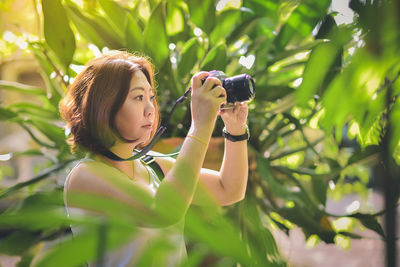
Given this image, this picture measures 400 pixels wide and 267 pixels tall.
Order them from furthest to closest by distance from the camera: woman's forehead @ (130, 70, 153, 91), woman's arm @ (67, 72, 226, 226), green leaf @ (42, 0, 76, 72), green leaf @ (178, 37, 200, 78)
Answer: green leaf @ (178, 37, 200, 78), green leaf @ (42, 0, 76, 72), woman's forehead @ (130, 70, 153, 91), woman's arm @ (67, 72, 226, 226)

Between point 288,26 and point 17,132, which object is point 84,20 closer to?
point 288,26

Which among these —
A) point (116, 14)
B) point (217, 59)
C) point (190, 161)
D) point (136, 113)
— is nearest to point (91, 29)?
point (116, 14)

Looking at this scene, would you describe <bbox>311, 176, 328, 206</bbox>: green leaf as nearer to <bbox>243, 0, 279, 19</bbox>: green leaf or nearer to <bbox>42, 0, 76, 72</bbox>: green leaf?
<bbox>243, 0, 279, 19</bbox>: green leaf

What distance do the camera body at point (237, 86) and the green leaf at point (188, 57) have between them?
0.94ft

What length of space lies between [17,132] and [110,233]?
154cm

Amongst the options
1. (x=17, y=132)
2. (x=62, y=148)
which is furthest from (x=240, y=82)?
(x=17, y=132)

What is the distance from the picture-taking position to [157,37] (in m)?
0.70

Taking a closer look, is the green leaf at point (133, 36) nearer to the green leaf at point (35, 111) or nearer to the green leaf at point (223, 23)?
the green leaf at point (223, 23)

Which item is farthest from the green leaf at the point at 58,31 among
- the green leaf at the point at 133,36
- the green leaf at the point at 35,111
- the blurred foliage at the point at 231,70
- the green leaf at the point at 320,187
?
the green leaf at the point at 320,187

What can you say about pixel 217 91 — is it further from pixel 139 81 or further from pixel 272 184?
pixel 272 184

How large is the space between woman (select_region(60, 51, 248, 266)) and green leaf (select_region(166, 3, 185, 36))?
298 mm

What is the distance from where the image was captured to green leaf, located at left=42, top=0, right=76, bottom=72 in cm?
62

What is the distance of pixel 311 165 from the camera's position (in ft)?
3.04

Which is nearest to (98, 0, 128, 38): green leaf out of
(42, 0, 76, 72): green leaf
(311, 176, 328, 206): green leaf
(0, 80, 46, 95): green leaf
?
(42, 0, 76, 72): green leaf
